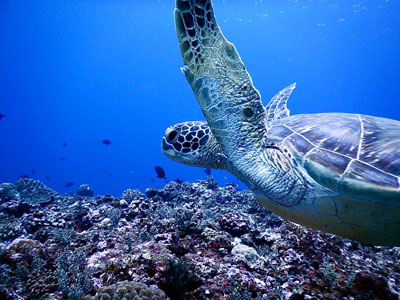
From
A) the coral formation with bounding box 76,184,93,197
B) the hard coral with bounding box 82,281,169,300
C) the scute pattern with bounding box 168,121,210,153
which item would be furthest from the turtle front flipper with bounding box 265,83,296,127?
the coral formation with bounding box 76,184,93,197

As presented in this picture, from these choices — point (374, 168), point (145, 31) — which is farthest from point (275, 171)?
point (145, 31)

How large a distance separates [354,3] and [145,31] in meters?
49.8

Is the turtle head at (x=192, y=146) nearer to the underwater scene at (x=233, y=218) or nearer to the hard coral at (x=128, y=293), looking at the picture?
the underwater scene at (x=233, y=218)

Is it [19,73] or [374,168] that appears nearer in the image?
[374,168]

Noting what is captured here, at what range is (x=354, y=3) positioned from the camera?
28.6m

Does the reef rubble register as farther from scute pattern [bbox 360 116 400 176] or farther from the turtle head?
scute pattern [bbox 360 116 400 176]

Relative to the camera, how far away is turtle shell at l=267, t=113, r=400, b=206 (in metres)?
1.84

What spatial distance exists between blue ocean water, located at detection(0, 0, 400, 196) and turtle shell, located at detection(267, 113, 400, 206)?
2197 centimetres

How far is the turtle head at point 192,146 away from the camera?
2.86m

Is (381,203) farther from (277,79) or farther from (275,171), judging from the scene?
(277,79)

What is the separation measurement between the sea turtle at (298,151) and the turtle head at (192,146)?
0.76ft

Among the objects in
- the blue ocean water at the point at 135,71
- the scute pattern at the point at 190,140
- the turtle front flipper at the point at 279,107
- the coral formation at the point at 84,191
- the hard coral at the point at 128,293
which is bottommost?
the hard coral at the point at 128,293

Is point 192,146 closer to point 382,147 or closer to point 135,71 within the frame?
point 382,147

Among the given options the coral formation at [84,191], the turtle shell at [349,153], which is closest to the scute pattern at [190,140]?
the turtle shell at [349,153]
